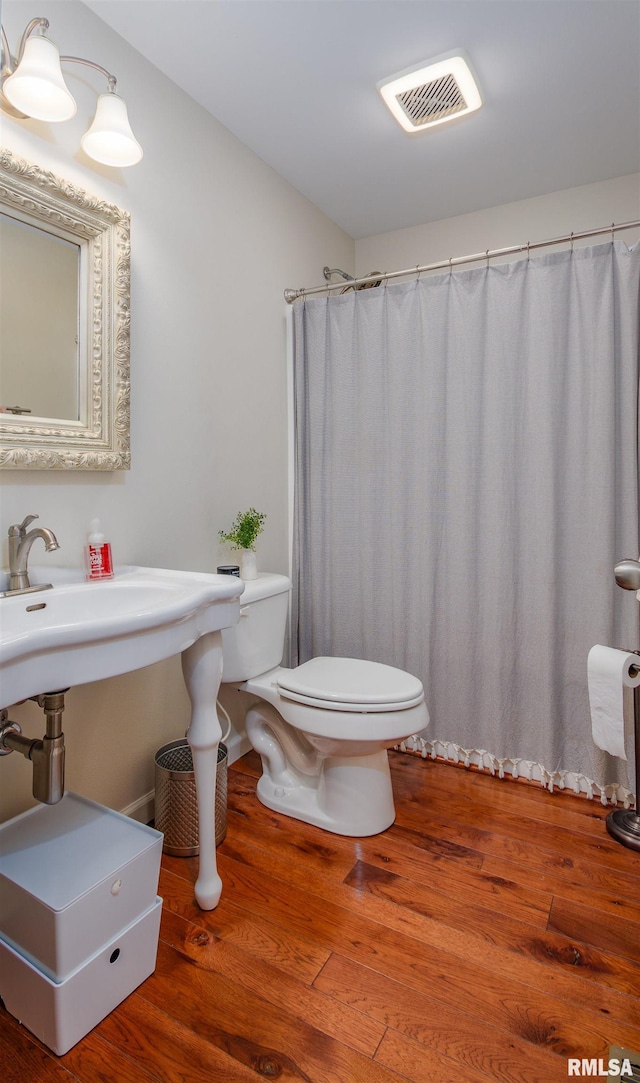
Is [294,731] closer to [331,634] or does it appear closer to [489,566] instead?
[331,634]

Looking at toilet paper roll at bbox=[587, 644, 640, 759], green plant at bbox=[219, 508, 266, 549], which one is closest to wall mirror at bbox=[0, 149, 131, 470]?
green plant at bbox=[219, 508, 266, 549]

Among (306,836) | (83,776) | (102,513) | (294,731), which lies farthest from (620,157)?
(83,776)

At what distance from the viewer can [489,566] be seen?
195 centimetres

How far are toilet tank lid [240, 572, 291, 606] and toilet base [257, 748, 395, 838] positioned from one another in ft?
1.82

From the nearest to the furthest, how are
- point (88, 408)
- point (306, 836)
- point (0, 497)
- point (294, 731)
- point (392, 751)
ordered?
point (0, 497) → point (88, 408) → point (306, 836) → point (294, 731) → point (392, 751)

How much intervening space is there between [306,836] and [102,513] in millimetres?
1142

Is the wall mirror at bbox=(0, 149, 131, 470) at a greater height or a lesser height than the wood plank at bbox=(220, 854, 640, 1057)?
greater

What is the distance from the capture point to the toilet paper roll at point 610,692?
1525mm

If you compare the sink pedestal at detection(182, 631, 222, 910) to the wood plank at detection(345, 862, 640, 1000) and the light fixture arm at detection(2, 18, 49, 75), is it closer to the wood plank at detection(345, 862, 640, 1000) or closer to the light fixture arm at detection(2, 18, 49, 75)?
the wood plank at detection(345, 862, 640, 1000)

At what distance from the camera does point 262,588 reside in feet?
5.80

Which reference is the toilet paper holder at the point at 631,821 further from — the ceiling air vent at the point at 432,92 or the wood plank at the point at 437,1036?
the ceiling air vent at the point at 432,92

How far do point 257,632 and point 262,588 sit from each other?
0.49 feet

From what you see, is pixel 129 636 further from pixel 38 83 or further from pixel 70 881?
pixel 38 83

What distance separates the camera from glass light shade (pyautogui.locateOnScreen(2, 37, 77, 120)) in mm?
1152
